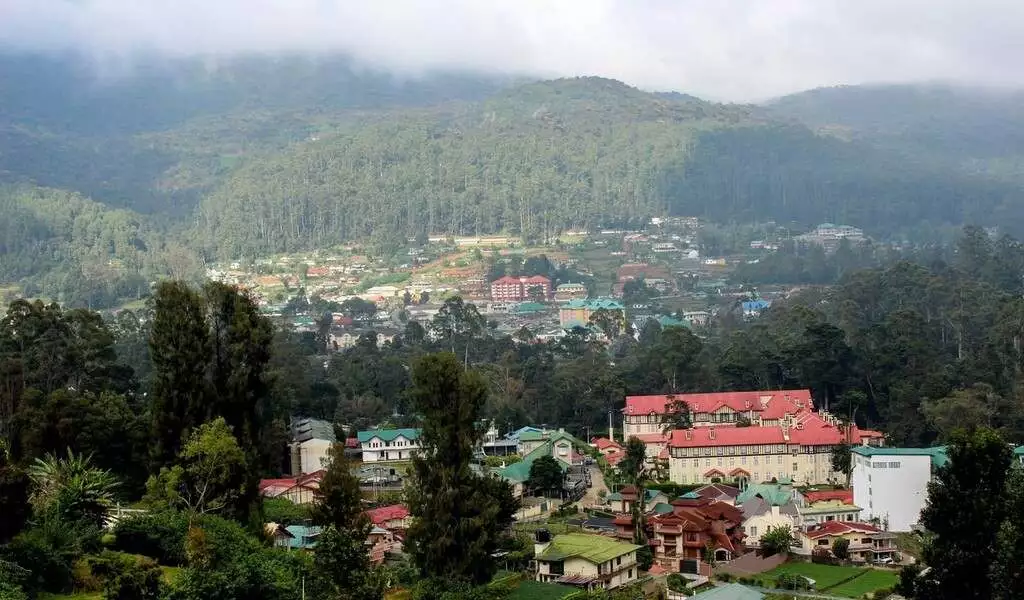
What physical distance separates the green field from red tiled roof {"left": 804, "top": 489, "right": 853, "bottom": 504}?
192 inches

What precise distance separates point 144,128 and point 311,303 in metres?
110

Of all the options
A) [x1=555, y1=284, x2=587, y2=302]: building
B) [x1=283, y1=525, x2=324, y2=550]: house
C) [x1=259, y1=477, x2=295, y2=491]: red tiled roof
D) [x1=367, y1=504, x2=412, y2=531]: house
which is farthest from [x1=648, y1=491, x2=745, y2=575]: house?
[x1=555, y1=284, x2=587, y2=302]: building

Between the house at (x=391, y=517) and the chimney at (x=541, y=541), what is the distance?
299 centimetres

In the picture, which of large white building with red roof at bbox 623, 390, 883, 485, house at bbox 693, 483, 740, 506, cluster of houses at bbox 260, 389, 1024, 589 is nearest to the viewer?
cluster of houses at bbox 260, 389, 1024, 589

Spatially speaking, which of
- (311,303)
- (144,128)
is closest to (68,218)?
(311,303)

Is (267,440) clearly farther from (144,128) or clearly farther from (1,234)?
(144,128)

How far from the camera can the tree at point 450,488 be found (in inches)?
971

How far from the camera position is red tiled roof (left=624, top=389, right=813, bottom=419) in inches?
1775

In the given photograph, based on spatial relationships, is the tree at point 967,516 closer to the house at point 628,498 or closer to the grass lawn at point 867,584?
the grass lawn at point 867,584

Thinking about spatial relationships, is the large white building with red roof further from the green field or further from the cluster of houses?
the green field

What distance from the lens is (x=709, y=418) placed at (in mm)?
45969

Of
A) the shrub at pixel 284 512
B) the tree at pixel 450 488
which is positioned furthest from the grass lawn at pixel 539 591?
the shrub at pixel 284 512

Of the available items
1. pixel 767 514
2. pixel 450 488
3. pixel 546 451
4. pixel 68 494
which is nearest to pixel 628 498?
pixel 767 514

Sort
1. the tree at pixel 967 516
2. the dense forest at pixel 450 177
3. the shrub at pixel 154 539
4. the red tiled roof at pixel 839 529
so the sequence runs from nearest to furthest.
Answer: the shrub at pixel 154 539, the tree at pixel 967 516, the red tiled roof at pixel 839 529, the dense forest at pixel 450 177
